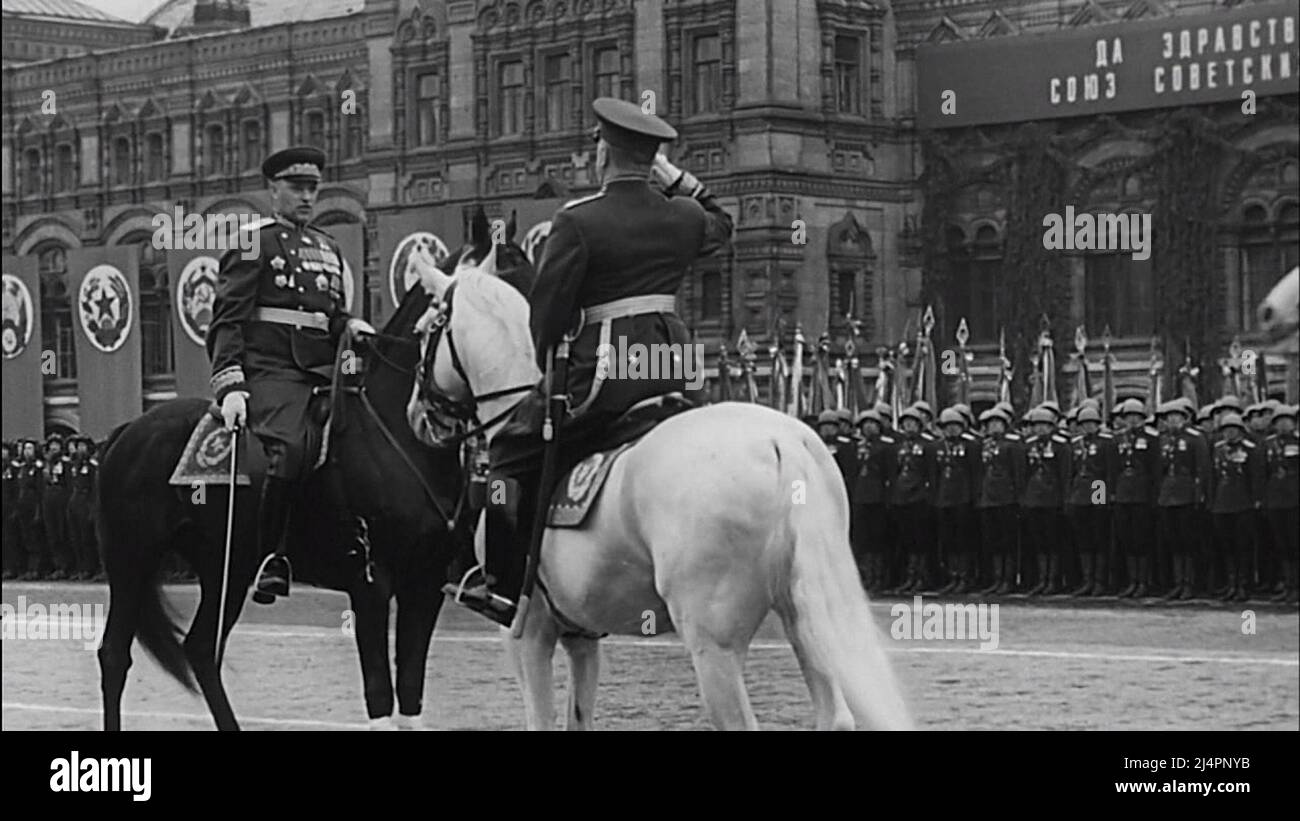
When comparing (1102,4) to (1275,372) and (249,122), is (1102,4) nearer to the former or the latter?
(1275,372)

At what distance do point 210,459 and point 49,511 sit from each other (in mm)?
14413

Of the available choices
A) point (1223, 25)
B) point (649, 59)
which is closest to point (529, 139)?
point (649, 59)

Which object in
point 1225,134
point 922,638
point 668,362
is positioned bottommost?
point 922,638

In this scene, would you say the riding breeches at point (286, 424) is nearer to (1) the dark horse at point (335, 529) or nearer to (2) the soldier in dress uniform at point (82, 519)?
(1) the dark horse at point (335, 529)

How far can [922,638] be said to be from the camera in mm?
16062

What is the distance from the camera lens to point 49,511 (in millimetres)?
23625

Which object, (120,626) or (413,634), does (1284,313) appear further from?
(120,626)

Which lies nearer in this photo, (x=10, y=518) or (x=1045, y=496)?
(x=1045, y=496)

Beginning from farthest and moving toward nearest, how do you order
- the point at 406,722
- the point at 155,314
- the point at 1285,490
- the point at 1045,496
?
the point at 155,314
the point at 1045,496
the point at 1285,490
the point at 406,722

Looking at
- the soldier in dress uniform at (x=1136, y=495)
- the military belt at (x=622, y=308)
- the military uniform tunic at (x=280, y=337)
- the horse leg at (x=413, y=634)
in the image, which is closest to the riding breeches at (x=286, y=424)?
the military uniform tunic at (x=280, y=337)

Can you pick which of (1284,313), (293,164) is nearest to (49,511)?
(293,164)

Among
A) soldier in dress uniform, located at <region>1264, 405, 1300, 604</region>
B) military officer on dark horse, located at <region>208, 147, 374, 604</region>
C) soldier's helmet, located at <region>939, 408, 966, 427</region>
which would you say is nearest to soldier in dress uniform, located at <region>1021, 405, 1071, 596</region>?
soldier's helmet, located at <region>939, 408, 966, 427</region>
